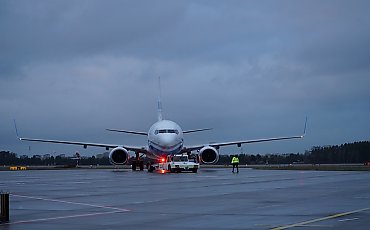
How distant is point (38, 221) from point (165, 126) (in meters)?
42.6

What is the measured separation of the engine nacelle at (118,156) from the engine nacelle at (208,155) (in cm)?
730

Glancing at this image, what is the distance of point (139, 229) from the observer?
1306 cm

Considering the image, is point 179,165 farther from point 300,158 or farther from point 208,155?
point 300,158

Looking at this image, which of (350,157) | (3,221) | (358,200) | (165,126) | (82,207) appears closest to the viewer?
(3,221)

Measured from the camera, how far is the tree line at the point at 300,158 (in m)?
115

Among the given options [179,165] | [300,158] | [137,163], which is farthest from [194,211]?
[300,158]

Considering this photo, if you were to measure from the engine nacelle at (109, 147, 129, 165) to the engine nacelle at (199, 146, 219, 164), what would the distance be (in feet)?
24.0

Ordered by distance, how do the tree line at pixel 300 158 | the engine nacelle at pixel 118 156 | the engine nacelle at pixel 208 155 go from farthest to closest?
the tree line at pixel 300 158, the engine nacelle at pixel 118 156, the engine nacelle at pixel 208 155

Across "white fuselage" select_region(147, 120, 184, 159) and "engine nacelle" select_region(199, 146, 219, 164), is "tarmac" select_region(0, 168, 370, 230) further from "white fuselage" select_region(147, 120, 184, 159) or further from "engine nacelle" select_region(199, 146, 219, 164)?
"engine nacelle" select_region(199, 146, 219, 164)

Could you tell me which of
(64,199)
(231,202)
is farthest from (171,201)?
(64,199)

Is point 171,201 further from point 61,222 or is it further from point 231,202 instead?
point 61,222

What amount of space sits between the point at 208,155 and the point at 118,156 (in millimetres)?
8790

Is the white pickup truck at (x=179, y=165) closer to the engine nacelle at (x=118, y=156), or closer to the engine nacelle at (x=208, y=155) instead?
the engine nacelle at (x=208, y=155)

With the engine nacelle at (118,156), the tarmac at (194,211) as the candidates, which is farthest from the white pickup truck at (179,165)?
the tarmac at (194,211)
